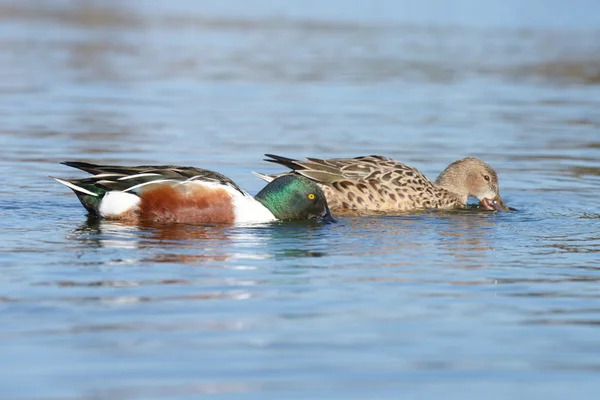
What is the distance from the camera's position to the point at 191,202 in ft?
30.7

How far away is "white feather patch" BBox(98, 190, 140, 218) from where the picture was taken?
938 cm

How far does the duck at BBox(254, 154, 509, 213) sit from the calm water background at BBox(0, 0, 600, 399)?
1.08ft

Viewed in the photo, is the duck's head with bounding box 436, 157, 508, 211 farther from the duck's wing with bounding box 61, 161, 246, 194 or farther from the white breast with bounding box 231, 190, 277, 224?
the duck's wing with bounding box 61, 161, 246, 194

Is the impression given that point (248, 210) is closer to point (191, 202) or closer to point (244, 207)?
point (244, 207)

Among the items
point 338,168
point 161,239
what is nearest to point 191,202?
point 161,239

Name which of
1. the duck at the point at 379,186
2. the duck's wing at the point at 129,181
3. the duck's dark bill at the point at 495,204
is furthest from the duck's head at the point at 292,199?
the duck's dark bill at the point at 495,204

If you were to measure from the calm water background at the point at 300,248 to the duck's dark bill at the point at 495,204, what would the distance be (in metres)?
0.16

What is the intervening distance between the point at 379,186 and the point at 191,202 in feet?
6.97

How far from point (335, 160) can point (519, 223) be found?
6.18 ft

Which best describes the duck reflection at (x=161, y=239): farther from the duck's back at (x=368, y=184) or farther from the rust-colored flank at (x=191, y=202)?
the duck's back at (x=368, y=184)

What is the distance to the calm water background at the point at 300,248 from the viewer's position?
5.47 m

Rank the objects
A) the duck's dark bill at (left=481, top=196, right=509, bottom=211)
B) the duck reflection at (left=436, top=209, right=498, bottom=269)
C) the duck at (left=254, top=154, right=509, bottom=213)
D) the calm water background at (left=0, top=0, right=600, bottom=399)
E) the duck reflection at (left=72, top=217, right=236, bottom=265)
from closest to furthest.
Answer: the calm water background at (left=0, top=0, right=600, bottom=399) → the duck reflection at (left=72, top=217, right=236, bottom=265) → the duck reflection at (left=436, top=209, right=498, bottom=269) → the duck at (left=254, top=154, right=509, bottom=213) → the duck's dark bill at (left=481, top=196, right=509, bottom=211)

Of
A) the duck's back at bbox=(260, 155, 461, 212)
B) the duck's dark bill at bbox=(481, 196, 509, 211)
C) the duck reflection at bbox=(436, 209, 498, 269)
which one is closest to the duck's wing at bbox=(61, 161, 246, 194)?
the duck's back at bbox=(260, 155, 461, 212)

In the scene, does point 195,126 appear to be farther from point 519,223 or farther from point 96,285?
point 96,285
